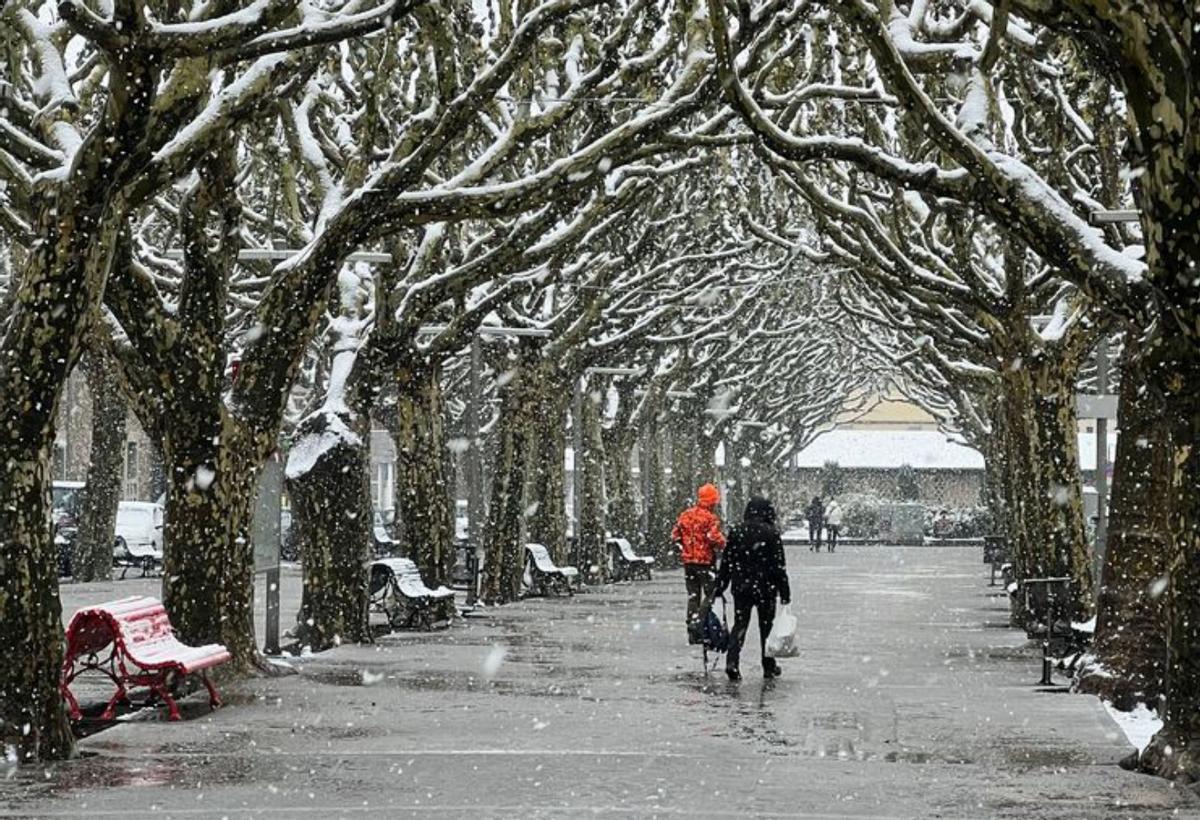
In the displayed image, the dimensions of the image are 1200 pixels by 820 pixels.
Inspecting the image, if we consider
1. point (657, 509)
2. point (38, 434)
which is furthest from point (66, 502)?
point (38, 434)

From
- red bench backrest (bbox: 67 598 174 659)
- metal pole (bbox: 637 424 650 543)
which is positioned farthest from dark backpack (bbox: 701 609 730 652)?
metal pole (bbox: 637 424 650 543)

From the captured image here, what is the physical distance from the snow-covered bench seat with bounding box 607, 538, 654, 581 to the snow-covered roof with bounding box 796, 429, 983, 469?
6682 centimetres

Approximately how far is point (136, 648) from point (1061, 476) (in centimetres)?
1219

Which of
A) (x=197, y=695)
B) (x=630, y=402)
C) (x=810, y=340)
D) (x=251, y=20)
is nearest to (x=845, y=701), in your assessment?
(x=197, y=695)

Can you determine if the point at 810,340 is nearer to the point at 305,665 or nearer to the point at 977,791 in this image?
the point at 305,665

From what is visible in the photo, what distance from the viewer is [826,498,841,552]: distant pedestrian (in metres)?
72.0

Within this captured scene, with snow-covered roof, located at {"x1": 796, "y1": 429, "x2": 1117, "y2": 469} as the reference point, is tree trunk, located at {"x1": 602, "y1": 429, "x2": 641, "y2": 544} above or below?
below

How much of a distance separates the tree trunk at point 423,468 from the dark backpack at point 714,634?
26.3ft

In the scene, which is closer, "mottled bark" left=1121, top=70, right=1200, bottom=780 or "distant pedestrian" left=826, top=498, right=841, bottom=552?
"mottled bark" left=1121, top=70, right=1200, bottom=780

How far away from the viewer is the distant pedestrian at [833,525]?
236ft

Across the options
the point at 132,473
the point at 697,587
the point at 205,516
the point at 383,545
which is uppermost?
the point at 132,473

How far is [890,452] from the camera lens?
115500 millimetres

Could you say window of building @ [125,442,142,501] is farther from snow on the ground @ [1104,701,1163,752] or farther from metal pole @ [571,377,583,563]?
snow on the ground @ [1104,701,1163,752]

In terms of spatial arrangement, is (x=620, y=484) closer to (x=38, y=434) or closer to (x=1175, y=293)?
(x=38, y=434)
